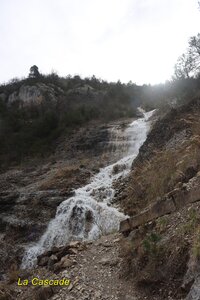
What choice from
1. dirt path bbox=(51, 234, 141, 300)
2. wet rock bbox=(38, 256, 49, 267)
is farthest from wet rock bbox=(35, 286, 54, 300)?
wet rock bbox=(38, 256, 49, 267)

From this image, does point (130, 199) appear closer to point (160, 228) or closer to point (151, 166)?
point (151, 166)

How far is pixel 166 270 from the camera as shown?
4.12 meters

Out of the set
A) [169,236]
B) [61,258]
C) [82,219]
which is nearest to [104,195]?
[82,219]

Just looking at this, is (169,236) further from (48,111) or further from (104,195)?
(48,111)

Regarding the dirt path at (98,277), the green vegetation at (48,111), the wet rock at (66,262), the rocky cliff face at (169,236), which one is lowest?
the wet rock at (66,262)

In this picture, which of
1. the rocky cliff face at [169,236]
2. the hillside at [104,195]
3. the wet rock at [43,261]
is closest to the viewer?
the rocky cliff face at [169,236]

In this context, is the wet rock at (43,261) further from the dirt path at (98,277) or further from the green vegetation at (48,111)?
the green vegetation at (48,111)

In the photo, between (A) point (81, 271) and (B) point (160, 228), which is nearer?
(B) point (160, 228)

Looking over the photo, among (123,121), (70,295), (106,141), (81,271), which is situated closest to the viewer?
(70,295)

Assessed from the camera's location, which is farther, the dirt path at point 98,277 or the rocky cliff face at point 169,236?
the dirt path at point 98,277

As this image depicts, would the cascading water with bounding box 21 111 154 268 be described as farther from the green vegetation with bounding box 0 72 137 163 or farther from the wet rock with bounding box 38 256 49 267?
the green vegetation with bounding box 0 72 137 163

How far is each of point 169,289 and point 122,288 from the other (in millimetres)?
971

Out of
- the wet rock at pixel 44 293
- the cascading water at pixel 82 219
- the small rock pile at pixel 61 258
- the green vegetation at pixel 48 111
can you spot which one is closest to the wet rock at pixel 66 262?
the small rock pile at pixel 61 258

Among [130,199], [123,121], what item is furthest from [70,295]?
[123,121]
